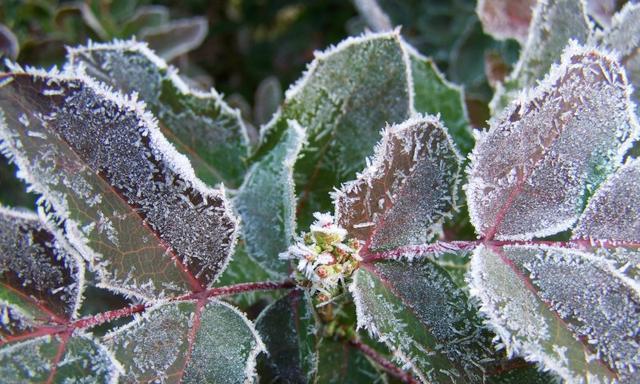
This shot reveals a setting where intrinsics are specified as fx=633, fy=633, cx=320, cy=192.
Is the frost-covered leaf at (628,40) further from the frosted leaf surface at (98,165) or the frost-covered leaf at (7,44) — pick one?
the frost-covered leaf at (7,44)

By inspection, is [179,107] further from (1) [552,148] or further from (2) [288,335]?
(1) [552,148]

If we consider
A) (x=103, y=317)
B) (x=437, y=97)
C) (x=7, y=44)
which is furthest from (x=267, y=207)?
(x=7, y=44)

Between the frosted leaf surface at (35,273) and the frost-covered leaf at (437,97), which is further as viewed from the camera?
the frost-covered leaf at (437,97)

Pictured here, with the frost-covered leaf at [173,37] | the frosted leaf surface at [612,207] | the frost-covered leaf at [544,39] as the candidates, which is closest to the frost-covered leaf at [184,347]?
the frosted leaf surface at [612,207]

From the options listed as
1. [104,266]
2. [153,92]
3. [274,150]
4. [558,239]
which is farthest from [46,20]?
[558,239]

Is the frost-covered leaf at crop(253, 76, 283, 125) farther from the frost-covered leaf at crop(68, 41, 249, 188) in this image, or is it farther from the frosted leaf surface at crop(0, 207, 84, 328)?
the frosted leaf surface at crop(0, 207, 84, 328)

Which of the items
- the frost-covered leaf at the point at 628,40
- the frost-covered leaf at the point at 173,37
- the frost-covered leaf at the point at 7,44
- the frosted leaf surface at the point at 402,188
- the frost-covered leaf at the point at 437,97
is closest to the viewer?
the frosted leaf surface at the point at 402,188
